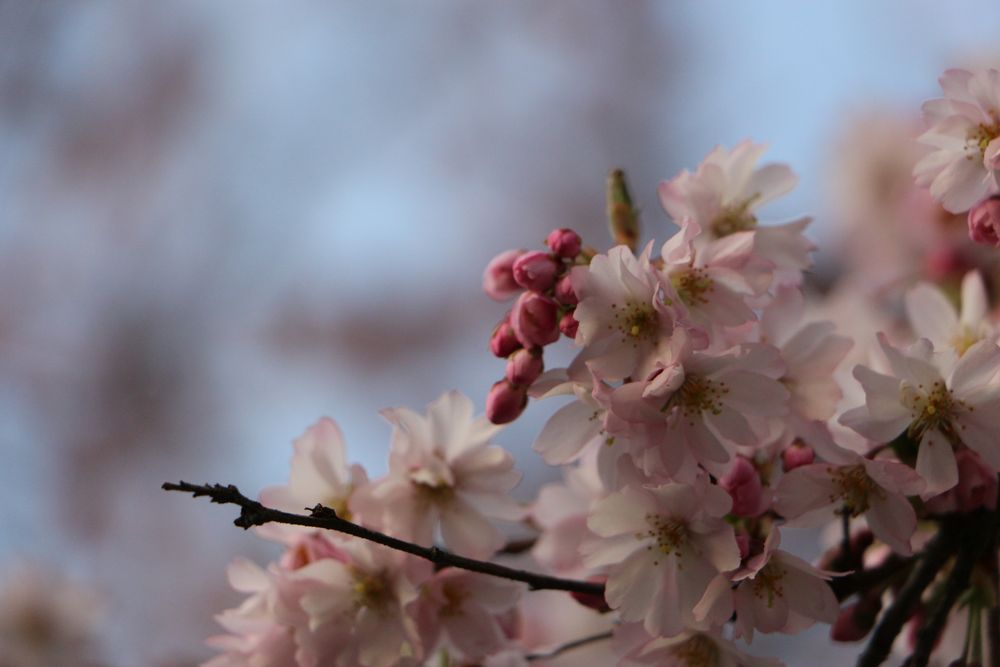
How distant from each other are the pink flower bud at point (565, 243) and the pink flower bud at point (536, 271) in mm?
12

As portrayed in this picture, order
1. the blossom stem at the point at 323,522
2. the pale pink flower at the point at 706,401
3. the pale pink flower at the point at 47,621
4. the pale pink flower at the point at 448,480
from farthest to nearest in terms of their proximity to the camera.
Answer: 1. the pale pink flower at the point at 47,621
2. the pale pink flower at the point at 448,480
3. the pale pink flower at the point at 706,401
4. the blossom stem at the point at 323,522

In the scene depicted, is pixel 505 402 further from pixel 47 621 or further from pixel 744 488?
pixel 47 621

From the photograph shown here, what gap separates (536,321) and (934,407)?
1.10 feet

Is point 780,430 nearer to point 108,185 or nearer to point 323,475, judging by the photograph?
point 323,475

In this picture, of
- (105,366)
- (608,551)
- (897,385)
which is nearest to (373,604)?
(608,551)

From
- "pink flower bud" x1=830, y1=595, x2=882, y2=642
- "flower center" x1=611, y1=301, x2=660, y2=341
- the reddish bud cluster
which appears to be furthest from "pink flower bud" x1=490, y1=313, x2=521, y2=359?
"pink flower bud" x1=830, y1=595, x2=882, y2=642

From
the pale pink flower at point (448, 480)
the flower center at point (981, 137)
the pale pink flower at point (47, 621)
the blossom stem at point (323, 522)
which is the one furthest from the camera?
the pale pink flower at point (47, 621)

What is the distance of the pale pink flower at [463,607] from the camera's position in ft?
3.31

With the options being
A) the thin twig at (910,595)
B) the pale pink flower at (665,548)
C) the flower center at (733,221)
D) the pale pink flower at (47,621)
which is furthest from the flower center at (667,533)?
the pale pink flower at (47,621)

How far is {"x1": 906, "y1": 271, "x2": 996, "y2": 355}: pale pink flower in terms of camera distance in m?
1.10

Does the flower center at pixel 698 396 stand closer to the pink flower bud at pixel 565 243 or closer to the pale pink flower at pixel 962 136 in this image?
the pink flower bud at pixel 565 243

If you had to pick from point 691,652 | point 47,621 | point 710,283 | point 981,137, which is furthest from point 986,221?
point 47,621

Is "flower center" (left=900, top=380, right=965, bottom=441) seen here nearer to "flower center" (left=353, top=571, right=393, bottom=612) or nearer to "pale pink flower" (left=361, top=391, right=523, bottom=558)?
"pale pink flower" (left=361, top=391, right=523, bottom=558)

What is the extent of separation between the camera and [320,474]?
107 centimetres
